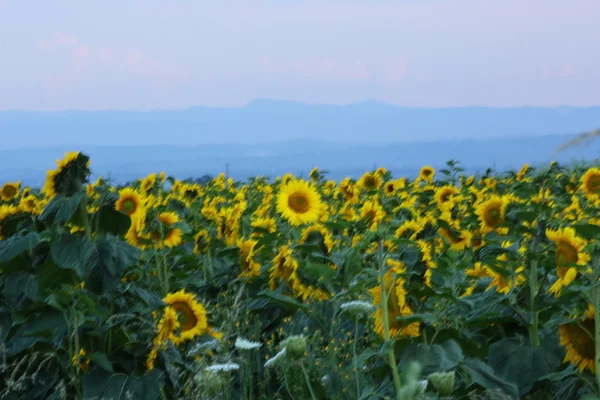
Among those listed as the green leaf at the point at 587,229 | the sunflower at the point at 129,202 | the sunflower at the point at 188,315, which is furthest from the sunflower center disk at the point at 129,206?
the green leaf at the point at 587,229

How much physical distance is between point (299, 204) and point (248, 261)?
88 cm

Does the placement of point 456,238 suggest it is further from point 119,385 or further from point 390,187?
point 390,187

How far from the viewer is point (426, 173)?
11883 mm

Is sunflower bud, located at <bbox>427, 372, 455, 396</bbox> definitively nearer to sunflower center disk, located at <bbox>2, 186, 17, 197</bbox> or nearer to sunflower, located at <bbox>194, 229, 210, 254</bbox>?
sunflower, located at <bbox>194, 229, 210, 254</bbox>

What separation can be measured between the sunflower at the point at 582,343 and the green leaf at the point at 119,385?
1.51 m

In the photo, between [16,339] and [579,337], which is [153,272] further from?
[579,337]

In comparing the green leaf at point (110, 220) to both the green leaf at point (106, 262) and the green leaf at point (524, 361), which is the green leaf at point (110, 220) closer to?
the green leaf at point (106, 262)

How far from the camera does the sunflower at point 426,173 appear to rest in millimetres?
11734

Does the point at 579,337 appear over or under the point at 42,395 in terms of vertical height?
over

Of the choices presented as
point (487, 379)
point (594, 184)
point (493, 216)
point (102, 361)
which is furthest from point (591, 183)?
point (487, 379)

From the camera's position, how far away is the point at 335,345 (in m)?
4.12

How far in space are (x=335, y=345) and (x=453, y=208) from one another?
3.35m

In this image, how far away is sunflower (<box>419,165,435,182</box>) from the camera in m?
11.7

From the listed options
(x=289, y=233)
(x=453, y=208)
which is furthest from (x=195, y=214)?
(x=289, y=233)
